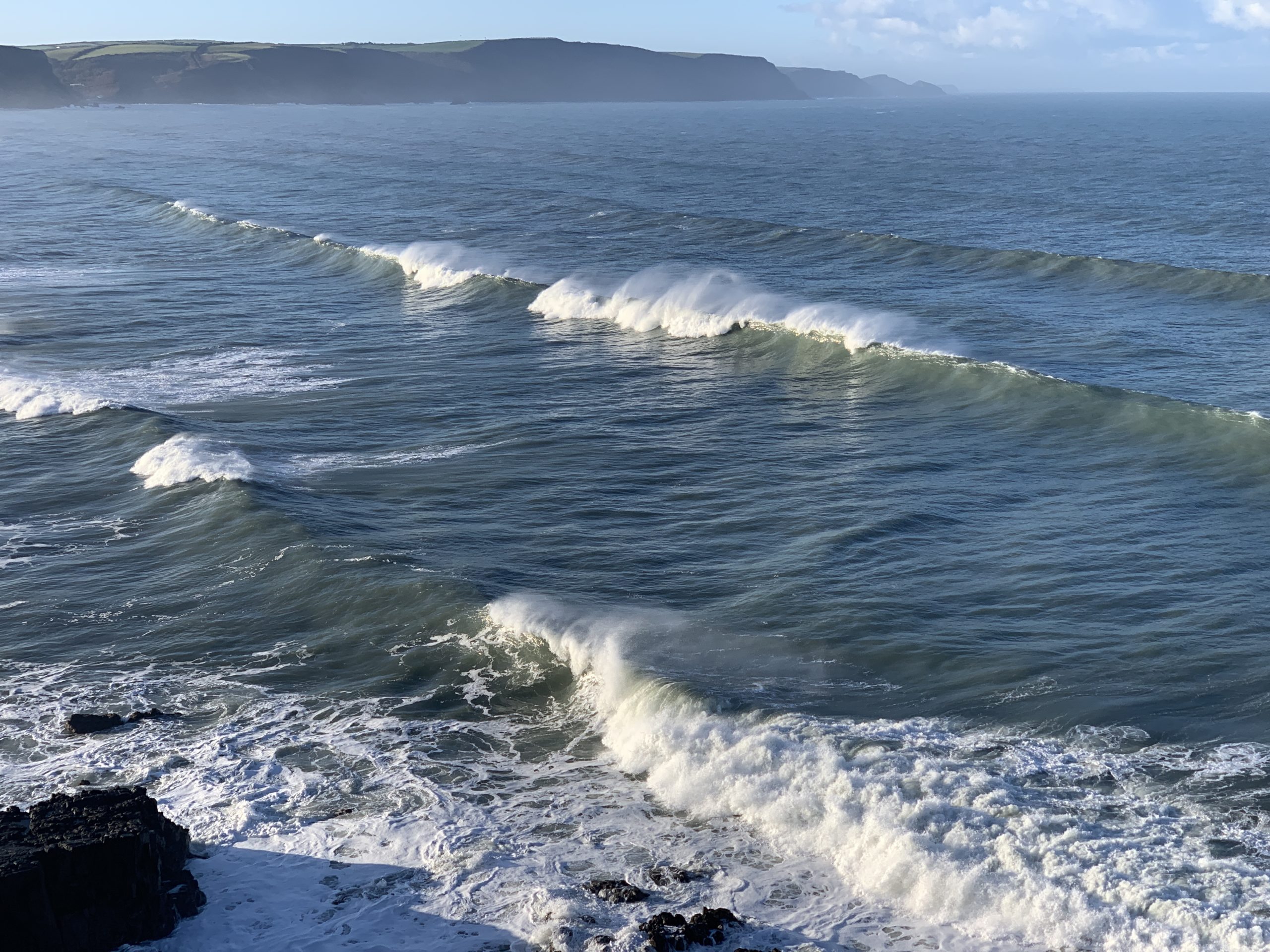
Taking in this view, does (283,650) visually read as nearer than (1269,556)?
Yes

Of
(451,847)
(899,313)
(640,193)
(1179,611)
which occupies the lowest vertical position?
(451,847)

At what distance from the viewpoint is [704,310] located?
1597 inches

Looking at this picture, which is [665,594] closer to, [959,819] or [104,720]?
[959,819]

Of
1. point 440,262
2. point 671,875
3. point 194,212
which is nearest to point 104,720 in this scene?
point 671,875

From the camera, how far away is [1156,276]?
43625 mm

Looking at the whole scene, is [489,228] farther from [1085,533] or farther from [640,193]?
[1085,533]

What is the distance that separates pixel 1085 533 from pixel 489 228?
4355 centimetres

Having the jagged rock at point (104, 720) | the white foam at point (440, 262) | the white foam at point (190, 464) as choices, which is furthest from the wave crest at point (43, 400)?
the white foam at point (440, 262)

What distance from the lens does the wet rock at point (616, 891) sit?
12297 millimetres

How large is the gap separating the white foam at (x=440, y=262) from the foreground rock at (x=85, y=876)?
36.0 meters

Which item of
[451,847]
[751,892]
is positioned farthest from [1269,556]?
[451,847]

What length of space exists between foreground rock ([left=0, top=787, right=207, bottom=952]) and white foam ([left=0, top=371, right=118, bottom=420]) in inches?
760

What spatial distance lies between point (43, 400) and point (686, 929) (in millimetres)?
24307

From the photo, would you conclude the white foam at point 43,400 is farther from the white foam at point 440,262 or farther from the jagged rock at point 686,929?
the jagged rock at point 686,929
